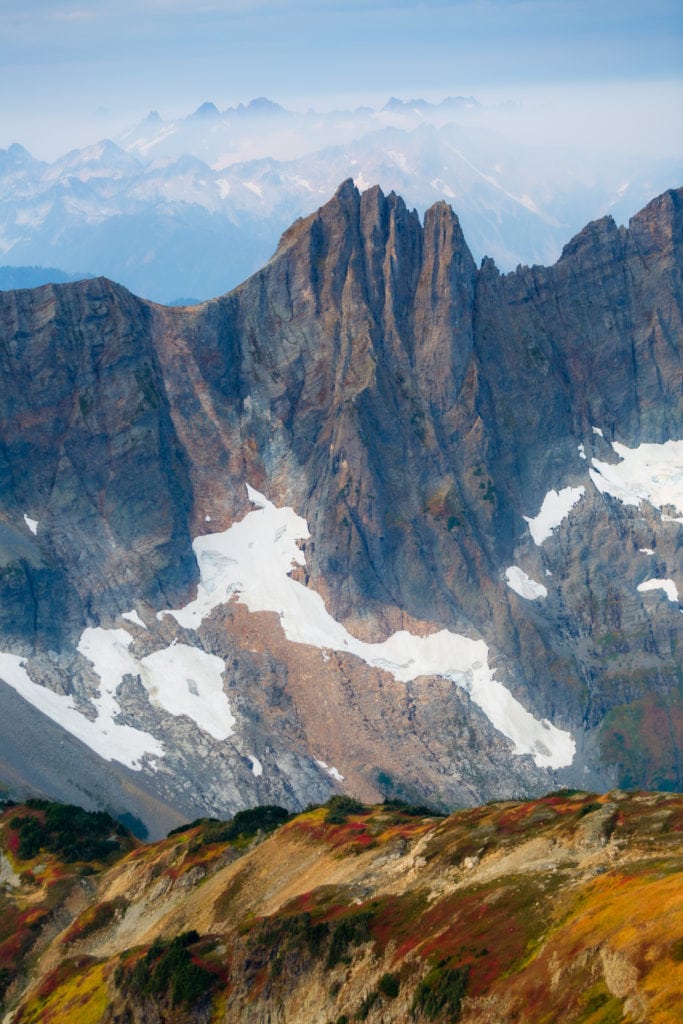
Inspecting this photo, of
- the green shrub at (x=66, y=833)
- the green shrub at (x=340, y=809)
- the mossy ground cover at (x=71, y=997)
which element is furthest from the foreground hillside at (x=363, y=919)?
the green shrub at (x=340, y=809)

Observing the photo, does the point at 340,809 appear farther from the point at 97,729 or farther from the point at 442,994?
the point at 442,994

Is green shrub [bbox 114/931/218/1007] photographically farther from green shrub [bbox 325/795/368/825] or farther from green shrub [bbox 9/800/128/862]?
green shrub [bbox 9/800/128/862]

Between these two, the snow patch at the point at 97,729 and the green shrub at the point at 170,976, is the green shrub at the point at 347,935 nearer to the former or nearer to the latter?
the green shrub at the point at 170,976

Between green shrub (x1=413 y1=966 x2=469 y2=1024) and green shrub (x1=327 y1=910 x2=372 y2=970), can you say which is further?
green shrub (x1=327 y1=910 x2=372 y2=970)

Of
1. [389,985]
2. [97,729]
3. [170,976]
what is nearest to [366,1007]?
[389,985]

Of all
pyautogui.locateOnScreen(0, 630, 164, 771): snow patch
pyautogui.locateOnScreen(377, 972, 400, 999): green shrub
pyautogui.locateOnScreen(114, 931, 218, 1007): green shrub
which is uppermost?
pyautogui.locateOnScreen(377, 972, 400, 999): green shrub

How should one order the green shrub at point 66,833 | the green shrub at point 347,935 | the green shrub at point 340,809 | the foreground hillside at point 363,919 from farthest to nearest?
the green shrub at point 66,833
the green shrub at point 340,809
the green shrub at point 347,935
the foreground hillside at point 363,919

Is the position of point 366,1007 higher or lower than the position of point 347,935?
lower

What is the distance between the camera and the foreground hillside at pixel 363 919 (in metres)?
72.8

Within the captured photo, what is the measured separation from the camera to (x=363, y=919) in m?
94.1

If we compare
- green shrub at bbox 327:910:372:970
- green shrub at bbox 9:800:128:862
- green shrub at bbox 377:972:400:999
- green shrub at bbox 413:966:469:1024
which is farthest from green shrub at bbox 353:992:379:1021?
green shrub at bbox 9:800:128:862

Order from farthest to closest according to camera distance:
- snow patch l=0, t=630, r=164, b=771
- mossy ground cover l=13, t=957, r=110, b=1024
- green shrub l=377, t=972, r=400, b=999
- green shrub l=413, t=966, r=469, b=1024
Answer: snow patch l=0, t=630, r=164, b=771 → mossy ground cover l=13, t=957, r=110, b=1024 → green shrub l=377, t=972, r=400, b=999 → green shrub l=413, t=966, r=469, b=1024

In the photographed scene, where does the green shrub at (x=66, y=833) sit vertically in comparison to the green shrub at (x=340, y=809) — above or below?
below

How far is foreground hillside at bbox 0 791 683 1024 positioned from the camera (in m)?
72.8
